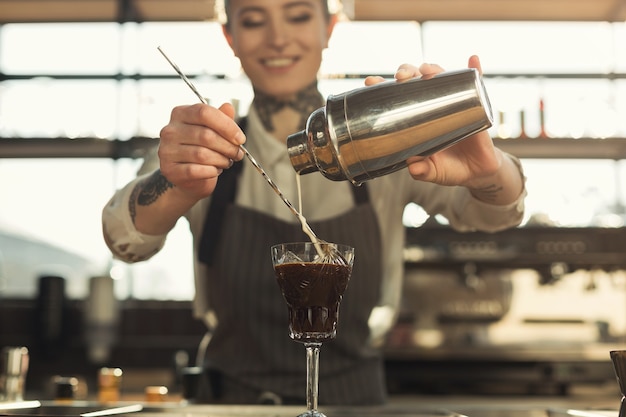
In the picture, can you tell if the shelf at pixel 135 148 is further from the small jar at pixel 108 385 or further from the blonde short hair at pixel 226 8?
the small jar at pixel 108 385

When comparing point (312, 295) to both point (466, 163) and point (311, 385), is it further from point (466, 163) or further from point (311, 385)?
point (466, 163)

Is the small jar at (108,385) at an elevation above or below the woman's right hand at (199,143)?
below

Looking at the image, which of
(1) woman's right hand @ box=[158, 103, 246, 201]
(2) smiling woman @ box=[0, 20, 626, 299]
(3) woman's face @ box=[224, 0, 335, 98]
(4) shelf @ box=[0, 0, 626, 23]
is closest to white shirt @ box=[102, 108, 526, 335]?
(3) woman's face @ box=[224, 0, 335, 98]

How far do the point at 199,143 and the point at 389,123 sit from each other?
0.99ft

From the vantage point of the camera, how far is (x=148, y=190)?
155 cm

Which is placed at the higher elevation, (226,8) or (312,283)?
(226,8)

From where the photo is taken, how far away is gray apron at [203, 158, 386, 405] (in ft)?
5.98

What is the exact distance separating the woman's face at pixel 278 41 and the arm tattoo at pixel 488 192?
593mm

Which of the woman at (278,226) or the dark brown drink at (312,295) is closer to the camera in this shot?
the dark brown drink at (312,295)

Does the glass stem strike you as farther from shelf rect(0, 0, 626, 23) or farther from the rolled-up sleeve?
shelf rect(0, 0, 626, 23)

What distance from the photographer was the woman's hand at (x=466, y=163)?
1.23 meters

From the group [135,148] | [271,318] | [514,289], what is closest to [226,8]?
[271,318]

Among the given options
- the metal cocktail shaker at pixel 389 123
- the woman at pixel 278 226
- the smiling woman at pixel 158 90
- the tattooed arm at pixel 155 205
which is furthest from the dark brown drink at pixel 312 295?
the smiling woman at pixel 158 90

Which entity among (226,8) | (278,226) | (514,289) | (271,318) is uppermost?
(226,8)
